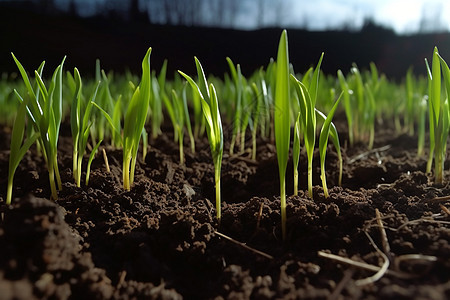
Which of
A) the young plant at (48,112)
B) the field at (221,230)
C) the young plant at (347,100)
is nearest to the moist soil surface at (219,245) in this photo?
the field at (221,230)

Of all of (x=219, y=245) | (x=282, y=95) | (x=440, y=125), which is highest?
(x=282, y=95)

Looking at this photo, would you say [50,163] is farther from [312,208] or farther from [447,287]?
[447,287]

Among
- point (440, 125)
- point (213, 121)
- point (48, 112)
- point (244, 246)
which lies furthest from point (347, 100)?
point (48, 112)

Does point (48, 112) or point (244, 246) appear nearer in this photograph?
point (244, 246)

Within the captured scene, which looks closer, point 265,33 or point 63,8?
point 265,33

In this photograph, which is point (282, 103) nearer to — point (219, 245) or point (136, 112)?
point (219, 245)

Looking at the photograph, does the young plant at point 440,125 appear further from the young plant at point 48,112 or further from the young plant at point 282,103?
the young plant at point 48,112

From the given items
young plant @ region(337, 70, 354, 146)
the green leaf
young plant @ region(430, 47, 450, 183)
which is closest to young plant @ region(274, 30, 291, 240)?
the green leaf

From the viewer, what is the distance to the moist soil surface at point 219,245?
21.4 inches

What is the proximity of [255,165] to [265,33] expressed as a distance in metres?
3.49

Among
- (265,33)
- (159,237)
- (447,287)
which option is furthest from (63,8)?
(447,287)

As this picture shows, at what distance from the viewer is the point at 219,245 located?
696 millimetres

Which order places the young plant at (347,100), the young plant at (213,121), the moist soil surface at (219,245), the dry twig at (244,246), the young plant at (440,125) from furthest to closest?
the young plant at (347,100) < the young plant at (440,125) < the young plant at (213,121) < the dry twig at (244,246) < the moist soil surface at (219,245)

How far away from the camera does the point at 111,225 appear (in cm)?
76
